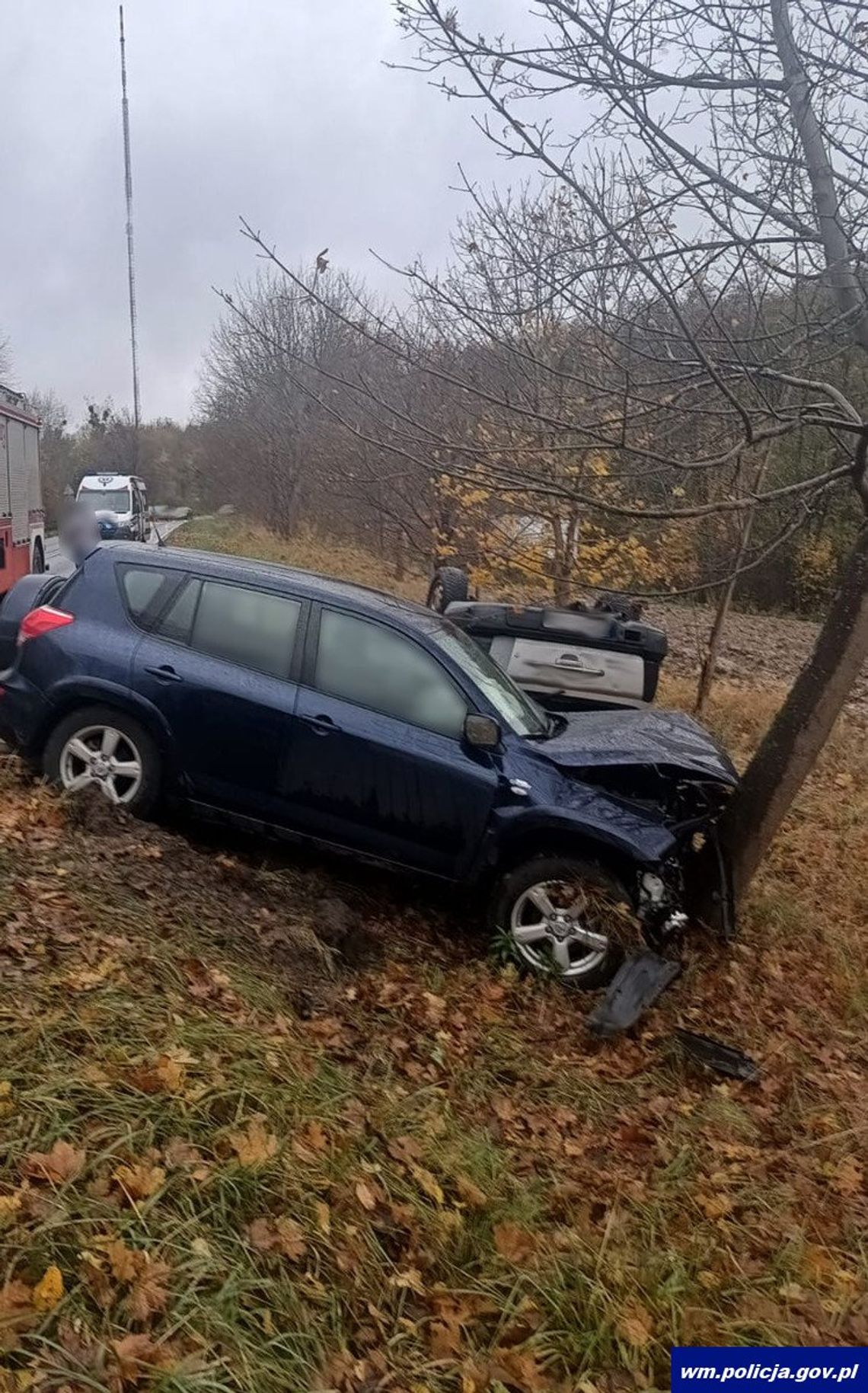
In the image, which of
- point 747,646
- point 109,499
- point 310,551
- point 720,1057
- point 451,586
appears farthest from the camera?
point 109,499

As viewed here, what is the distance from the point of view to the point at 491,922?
199 inches

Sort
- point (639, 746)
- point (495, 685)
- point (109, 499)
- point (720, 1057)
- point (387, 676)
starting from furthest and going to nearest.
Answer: point (109, 499), point (495, 685), point (639, 746), point (387, 676), point (720, 1057)

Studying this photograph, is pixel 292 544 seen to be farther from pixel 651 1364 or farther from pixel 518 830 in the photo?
pixel 651 1364

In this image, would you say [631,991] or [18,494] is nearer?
[631,991]

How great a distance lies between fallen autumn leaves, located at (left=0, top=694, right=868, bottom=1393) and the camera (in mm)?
2367

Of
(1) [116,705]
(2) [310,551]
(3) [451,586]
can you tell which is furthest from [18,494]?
(1) [116,705]

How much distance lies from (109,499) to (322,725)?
1002 inches

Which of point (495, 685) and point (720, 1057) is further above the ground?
point (495, 685)

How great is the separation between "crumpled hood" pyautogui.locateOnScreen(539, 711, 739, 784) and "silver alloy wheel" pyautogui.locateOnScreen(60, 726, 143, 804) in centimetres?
223

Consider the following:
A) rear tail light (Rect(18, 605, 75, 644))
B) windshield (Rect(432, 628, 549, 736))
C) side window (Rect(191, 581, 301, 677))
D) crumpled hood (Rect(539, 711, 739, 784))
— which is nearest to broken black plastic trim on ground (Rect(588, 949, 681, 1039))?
crumpled hood (Rect(539, 711, 739, 784))

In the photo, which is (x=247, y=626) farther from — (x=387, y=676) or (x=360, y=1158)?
(x=360, y=1158)

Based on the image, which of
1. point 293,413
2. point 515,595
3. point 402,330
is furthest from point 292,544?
point 402,330

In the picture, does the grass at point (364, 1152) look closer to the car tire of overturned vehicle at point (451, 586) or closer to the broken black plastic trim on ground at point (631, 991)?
the broken black plastic trim on ground at point (631, 991)

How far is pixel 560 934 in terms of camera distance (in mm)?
4922
